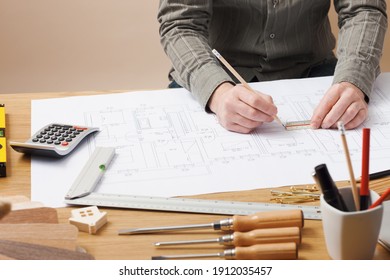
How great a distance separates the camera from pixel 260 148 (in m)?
1.03

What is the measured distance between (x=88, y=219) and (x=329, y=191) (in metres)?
Result: 0.31

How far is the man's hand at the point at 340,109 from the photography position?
1.10 m

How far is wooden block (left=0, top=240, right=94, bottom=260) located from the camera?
73 centimetres

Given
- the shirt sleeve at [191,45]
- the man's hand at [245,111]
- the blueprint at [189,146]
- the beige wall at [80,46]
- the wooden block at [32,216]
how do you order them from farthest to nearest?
the beige wall at [80,46]
the shirt sleeve at [191,45]
the man's hand at [245,111]
the blueprint at [189,146]
the wooden block at [32,216]

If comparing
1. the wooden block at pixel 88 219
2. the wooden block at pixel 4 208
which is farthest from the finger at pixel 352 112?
the wooden block at pixel 4 208

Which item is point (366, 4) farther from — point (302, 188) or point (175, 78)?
point (302, 188)

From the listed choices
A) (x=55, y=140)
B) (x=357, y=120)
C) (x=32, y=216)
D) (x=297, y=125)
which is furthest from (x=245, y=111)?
(x=32, y=216)

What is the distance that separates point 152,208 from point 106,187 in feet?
0.30

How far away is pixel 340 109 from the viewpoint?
1.12 m

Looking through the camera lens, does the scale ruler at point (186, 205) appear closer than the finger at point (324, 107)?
Yes

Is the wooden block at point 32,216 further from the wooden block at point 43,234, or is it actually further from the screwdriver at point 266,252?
the screwdriver at point 266,252

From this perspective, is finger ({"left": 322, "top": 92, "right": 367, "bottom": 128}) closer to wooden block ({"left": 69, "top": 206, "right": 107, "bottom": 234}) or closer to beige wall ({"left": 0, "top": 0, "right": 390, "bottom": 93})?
wooden block ({"left": 69, "top": 206, "right": 107, "bottom": 234})

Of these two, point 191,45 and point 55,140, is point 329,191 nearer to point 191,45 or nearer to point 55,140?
point 55,140

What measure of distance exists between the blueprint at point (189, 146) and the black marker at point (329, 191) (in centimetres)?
21
